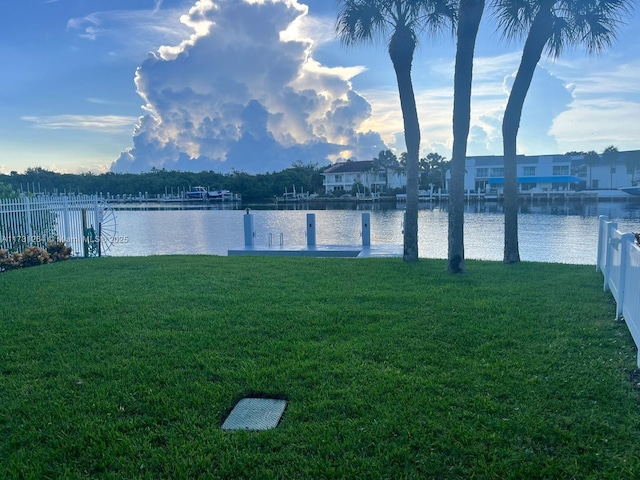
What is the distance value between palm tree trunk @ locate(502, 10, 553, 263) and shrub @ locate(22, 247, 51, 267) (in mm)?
11584

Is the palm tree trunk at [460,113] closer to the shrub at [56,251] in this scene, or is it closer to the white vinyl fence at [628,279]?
the white vinyl fence at [628,279]

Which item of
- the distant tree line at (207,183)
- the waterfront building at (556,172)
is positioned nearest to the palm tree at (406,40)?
the waterfront building at (556,172)

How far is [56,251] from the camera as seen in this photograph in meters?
13.6

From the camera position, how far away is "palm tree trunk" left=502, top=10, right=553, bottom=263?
10320mm

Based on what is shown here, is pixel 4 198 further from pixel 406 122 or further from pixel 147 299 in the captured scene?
pixel 406 122

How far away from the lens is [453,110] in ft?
32.9

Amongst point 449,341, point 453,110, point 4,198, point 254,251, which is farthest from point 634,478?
point 4,198

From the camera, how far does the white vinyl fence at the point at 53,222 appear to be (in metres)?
13.5

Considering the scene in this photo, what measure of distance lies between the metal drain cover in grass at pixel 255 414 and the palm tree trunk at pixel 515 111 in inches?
345

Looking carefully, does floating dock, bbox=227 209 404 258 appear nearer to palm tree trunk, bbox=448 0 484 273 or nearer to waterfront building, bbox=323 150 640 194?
palm tree trunk, bbox=448 0 484 273

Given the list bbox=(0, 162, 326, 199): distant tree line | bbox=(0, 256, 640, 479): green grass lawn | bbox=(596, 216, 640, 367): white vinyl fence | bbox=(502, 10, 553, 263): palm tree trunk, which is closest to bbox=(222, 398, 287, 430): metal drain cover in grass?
bbox=(0, 256, 640, 479): green grass lawn

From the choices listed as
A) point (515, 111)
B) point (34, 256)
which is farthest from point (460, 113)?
point (34, 256)

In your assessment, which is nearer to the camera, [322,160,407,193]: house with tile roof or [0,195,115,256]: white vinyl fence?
[0,195,115,256]: white vinyl fence

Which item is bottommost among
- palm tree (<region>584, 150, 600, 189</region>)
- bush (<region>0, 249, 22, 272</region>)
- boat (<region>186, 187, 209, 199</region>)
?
bush (<region>0, 249, 22, 272</region>)
